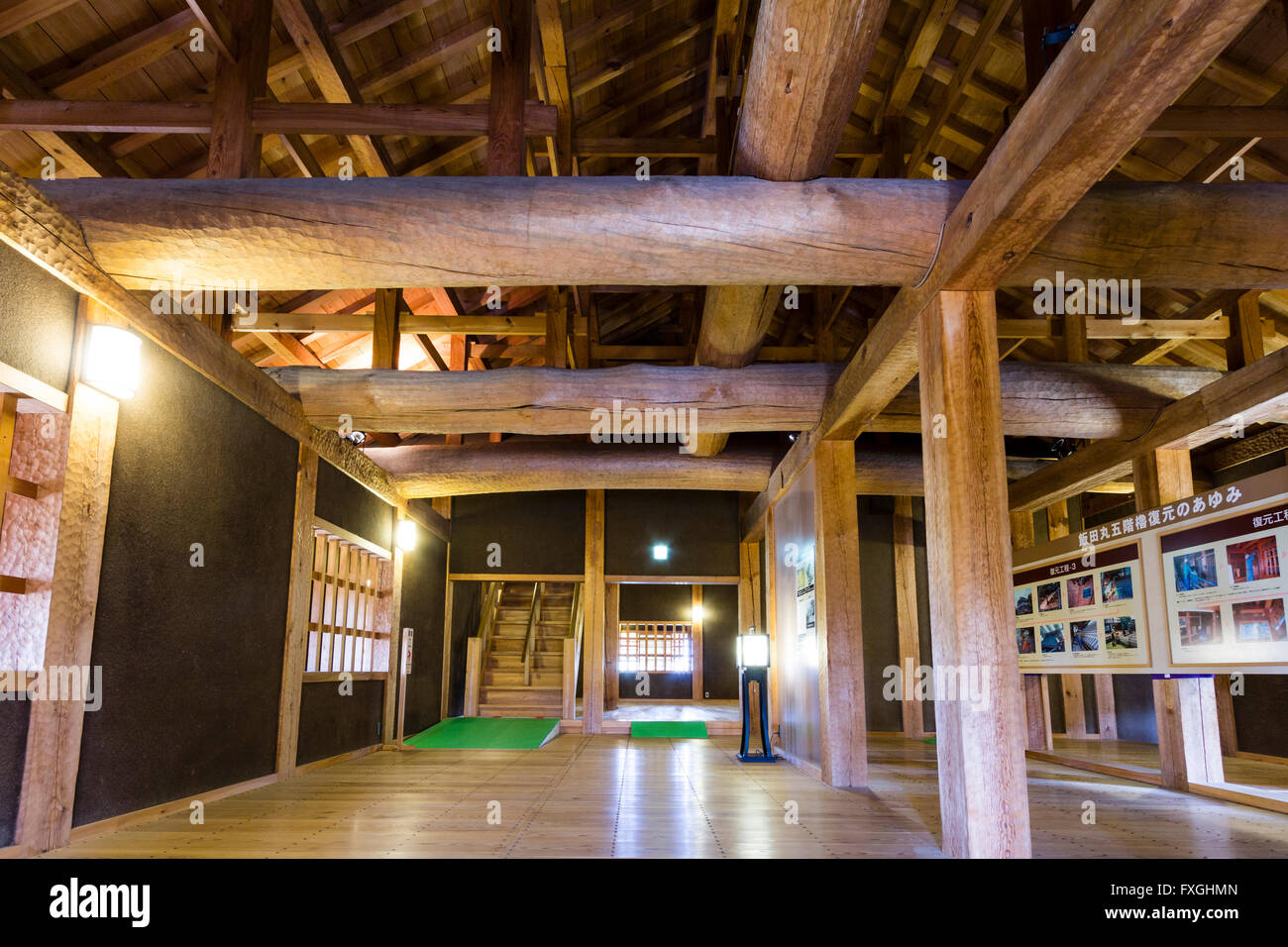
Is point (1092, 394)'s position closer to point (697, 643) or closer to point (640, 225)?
point (640, 225)

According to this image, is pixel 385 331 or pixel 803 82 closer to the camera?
pixel 803 82

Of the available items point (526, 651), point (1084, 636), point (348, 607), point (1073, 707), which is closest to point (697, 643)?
point (526, 651)

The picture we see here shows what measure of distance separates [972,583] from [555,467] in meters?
5.56

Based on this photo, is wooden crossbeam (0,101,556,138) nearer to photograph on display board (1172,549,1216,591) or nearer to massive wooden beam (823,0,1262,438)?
massive wooden beam (823,0,1262,438)

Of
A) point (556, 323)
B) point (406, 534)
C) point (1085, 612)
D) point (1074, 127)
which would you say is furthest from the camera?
point (406, 534)

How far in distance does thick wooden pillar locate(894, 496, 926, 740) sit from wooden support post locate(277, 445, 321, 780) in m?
7.34

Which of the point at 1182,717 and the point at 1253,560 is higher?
the point at 1253,560

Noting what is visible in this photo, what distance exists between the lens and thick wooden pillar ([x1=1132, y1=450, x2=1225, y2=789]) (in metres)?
6.05

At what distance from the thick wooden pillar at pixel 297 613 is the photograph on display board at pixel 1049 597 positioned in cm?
628

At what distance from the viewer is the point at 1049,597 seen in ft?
25.0

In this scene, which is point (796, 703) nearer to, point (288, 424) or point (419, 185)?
point (288, 424)

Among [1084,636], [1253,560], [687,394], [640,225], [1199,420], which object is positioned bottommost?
[1084,636]

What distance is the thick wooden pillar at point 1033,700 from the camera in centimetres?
891
